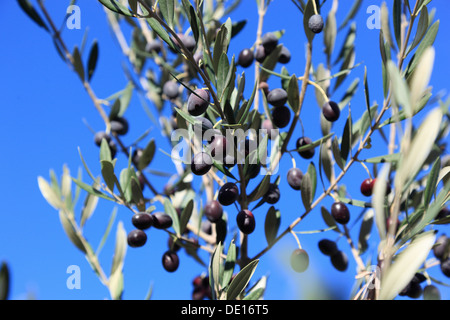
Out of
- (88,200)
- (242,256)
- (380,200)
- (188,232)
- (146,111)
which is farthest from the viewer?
(146,111)

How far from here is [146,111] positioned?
5.72 ft

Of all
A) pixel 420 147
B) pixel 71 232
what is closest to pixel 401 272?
pixel 420 147

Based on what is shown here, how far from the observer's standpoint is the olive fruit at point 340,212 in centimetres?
114

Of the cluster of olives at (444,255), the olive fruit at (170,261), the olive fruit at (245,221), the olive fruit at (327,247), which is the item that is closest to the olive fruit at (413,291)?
the cluster of olives at (444,255)

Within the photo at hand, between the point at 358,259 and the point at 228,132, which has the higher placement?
the point at 228,132

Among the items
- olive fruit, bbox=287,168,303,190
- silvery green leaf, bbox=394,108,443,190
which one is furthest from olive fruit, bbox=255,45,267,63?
silvery green leaf, bbox=394,108,443,190

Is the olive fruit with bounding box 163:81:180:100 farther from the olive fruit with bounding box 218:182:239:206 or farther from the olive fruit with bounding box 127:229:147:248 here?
the olive fruit with bounding box 218:182:239:206

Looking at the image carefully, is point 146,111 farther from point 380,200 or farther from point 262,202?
point 380,200

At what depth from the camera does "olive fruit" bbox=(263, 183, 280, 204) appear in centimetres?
108

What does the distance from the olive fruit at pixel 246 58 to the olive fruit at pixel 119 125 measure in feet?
1.70

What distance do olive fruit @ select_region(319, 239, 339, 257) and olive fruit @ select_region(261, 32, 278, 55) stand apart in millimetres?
574

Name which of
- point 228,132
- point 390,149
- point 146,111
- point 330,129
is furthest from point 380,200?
point 146,111

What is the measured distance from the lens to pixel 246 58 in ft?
4.24

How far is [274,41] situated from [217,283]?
72 cm
